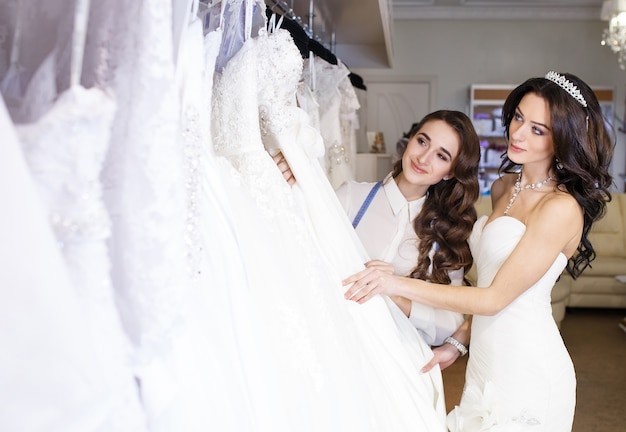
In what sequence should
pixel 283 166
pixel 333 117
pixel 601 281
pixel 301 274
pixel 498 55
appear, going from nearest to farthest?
pixel 301 274 → pixel 283 166 → pixel 333 117 → pixel 601 281 → pixel 498 55

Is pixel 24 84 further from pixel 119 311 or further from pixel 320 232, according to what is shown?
pixel 320 232

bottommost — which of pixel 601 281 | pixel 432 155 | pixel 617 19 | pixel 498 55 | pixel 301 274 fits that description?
pixel 601 281

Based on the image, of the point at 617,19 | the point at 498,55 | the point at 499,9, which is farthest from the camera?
the point at 498,55

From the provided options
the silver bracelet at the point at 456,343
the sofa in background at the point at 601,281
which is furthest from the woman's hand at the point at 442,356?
the sofa in background at the point at 601,281

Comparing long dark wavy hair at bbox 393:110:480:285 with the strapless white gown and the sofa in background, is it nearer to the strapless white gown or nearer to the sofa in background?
the strapless white gown

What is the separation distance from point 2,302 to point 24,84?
10.0 inches

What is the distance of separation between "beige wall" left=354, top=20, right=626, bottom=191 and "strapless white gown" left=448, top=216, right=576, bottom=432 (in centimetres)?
644

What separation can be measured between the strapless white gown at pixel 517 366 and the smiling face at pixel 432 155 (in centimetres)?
27

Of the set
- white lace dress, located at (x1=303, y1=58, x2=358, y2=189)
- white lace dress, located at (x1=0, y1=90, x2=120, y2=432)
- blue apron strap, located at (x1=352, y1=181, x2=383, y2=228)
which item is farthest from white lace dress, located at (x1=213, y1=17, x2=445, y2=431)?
white lace dress, located at (x1=303, y1=58, x2=358, y2=189)

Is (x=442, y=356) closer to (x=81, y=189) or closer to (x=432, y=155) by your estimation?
(x=432, y=155)

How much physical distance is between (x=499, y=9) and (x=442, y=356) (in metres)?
7.04

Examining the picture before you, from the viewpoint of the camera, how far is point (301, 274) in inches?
47.6

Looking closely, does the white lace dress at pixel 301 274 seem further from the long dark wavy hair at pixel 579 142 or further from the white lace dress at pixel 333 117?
the white lace dress at pixel 333 117

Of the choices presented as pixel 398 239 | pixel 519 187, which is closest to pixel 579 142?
pixel 519 187
